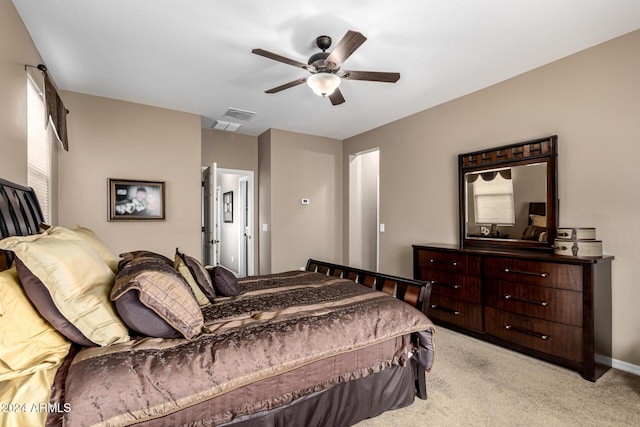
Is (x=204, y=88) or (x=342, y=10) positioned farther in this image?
(x=204, y=88)

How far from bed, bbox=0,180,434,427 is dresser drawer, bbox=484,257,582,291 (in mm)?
1359

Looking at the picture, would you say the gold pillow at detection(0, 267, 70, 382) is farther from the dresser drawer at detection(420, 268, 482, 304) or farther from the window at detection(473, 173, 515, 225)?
the window at detection(473, 173, 515, 225)

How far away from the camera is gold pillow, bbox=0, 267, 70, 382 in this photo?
1068 mm

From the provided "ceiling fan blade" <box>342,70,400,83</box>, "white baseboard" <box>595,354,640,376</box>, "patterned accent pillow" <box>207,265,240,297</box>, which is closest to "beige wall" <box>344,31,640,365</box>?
"white baseboard" <box>595,354,640,376</box>

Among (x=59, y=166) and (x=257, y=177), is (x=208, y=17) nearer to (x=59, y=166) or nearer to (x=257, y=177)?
(x=59, y=166)

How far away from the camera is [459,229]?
12.2 ft

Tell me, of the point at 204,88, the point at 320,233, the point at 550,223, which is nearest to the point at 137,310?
the point at 204,88

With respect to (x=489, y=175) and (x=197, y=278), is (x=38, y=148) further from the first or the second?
(x=489, y=175)

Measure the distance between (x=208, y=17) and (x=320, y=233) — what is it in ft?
12.5

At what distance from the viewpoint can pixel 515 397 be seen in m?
2.16

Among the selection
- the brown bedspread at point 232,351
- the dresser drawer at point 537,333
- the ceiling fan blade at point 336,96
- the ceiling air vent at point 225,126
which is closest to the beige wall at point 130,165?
the ceiling air vent at point 225,126

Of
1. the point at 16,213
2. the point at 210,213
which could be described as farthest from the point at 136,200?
the point at 16,213

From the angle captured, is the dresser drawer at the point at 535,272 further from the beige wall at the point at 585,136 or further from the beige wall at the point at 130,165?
the beige wall at the point at 130,165

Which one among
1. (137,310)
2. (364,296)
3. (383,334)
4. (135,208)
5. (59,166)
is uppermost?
(59,166)
